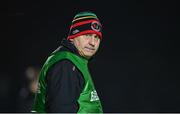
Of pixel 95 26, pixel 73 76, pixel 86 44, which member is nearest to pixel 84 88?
pixel 73 76

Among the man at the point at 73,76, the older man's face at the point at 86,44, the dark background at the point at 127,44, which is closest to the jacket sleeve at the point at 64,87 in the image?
the man at the point at 73,76

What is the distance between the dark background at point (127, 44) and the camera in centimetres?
820

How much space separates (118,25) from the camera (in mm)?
8250

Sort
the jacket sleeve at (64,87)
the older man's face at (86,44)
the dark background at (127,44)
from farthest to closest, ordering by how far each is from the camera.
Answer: the dark background at (127,44)
the older man's face at (86,44)
the jacket sleeve at (64,87)

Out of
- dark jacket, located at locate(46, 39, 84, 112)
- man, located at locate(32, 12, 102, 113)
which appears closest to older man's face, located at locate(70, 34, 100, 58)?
man, located at locate(32, 12, 102, 113)

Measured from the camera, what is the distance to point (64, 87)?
8.82ft

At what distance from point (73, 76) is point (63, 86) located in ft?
0.31

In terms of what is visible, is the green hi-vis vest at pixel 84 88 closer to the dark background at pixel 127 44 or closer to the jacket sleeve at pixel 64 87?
the jacket sleeve at pixel 64 87

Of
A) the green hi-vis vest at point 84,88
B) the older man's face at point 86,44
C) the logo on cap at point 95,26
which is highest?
the logo on cap at point 95,26

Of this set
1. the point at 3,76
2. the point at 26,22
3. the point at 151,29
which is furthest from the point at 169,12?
the point at 3,76

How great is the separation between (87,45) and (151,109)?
5459 mm

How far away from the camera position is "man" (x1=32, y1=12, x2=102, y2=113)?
8.85 feet

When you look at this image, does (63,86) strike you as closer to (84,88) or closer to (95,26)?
(84,88)

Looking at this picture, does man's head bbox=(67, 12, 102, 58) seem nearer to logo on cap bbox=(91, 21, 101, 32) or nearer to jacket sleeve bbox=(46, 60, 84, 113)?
logo on cap bbox=(91, 21, 101, 32)
